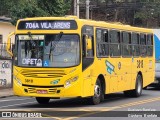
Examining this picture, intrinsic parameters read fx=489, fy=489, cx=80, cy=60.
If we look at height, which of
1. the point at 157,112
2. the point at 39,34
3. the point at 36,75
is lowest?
the point at 157,112

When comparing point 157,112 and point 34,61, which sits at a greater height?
point 34,61

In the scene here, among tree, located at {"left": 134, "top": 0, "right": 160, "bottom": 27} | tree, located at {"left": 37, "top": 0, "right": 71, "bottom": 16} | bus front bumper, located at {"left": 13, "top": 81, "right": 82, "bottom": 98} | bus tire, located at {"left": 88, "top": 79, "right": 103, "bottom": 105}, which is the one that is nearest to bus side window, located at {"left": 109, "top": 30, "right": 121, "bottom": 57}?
bus tire, located at {"left": 88, "top": 79, "right": 103, "bottom": 105}

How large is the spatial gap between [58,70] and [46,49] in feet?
2.84

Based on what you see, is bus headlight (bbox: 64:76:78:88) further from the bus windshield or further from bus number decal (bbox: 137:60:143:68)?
bus number decal (bbox: 137:60:143:68)

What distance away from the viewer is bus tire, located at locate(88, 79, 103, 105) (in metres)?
17.3

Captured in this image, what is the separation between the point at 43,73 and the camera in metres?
16.2

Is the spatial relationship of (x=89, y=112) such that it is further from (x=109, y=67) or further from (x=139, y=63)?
(x=139, y=63)

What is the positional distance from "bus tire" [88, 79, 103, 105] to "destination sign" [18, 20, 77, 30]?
2.47 metres

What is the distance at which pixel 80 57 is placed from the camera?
53.5ft

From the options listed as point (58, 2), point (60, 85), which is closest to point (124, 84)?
point (60, 85)

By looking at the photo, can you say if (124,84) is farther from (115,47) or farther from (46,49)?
(46,49)

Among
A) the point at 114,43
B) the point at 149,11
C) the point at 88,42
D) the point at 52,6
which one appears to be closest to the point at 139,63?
the point at 114,43

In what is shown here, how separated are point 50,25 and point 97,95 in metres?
3.10

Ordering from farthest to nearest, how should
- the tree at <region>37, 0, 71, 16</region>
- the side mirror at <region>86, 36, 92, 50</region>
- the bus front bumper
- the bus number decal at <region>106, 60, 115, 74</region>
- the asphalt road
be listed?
the tree at <region>37, 0, 71, 16</region>, the bus number decal at <region>106, 60, 115, 74</region>, the side mirror at <region>86, 36, 92, 50</region>, the bus front bumper, the asphalt road
